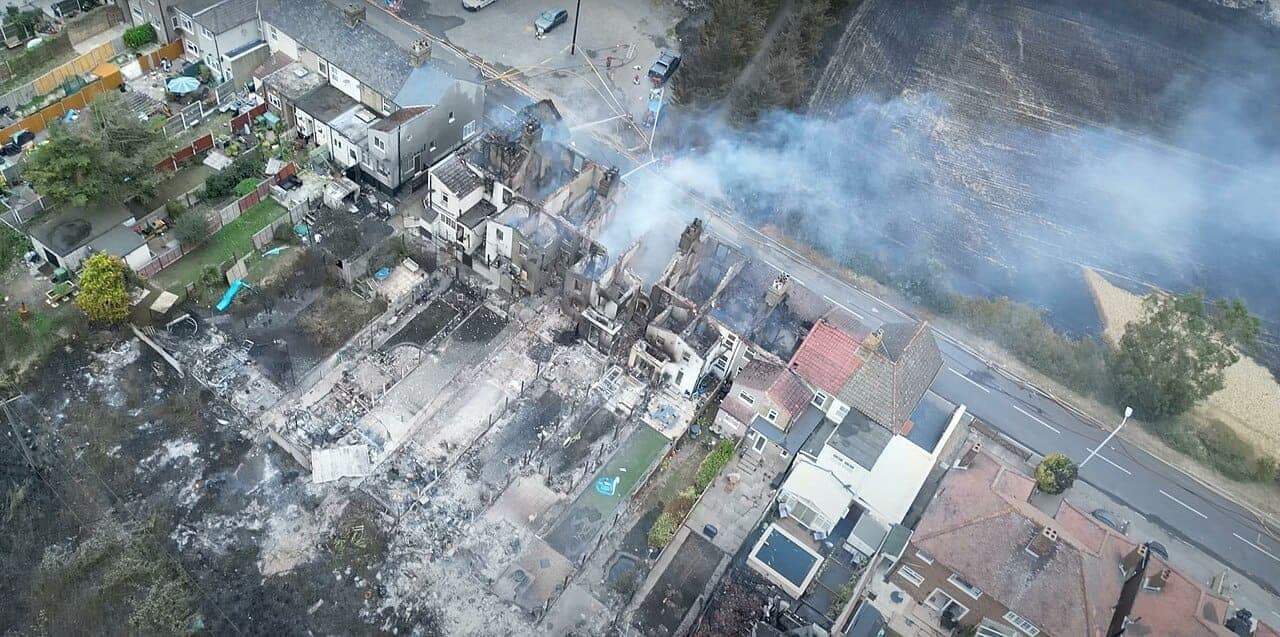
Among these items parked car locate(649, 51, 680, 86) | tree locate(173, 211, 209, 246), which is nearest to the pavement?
parked car locate(649, 51, 680, 86)

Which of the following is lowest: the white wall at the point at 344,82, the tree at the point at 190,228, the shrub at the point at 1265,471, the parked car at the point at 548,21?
the tree at the point at 190,228

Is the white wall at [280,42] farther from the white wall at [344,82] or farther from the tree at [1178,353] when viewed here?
the tree at [1178,353]

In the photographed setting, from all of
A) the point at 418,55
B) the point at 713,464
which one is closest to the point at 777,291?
the point at 713,464

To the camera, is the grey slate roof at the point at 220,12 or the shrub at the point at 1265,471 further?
the grey slate roof at the point at 220,12

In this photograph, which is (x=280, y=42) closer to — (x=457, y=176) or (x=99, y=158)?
(x=99, y=158)

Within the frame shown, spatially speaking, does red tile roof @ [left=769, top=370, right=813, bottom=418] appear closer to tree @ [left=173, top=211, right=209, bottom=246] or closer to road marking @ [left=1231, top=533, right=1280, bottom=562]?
road marking @ [left=1231, top=533, right=1280, bottom=562]

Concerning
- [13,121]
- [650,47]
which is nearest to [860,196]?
[650,47]

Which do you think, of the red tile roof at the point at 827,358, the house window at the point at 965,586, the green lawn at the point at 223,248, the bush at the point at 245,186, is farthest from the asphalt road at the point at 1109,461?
the bush at the point at 245,186
